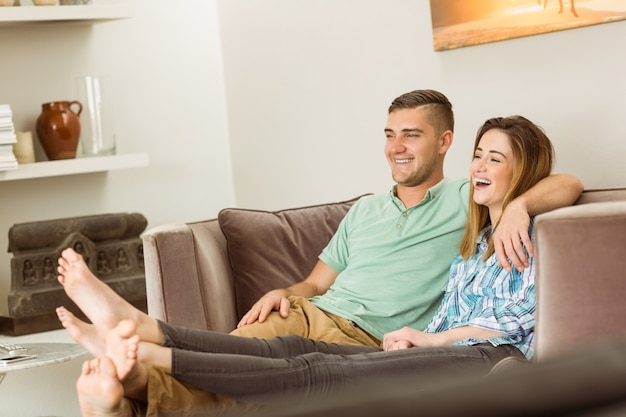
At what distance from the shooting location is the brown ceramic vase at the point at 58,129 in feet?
12.3

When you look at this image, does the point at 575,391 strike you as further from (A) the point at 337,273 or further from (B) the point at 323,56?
(B) the point at 323,56

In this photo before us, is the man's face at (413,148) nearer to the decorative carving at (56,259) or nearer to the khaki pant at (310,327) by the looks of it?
the khaki pant at (310,327)

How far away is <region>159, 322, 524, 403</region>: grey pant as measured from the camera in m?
1.66

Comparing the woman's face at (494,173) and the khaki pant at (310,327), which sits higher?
the woman's face at (494,173)

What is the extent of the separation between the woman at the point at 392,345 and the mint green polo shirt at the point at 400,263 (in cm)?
8

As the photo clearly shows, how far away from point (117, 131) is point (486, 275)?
100 inches

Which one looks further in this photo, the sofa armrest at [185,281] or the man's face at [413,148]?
the man's face at [413,148]

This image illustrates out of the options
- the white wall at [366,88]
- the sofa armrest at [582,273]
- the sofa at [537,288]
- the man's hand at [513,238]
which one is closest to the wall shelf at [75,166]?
the white wall at [366,88]

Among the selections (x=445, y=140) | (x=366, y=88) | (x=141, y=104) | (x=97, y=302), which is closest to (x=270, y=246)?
(x=445, y=140)

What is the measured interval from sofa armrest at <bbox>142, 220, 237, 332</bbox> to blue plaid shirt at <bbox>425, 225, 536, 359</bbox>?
0.58m

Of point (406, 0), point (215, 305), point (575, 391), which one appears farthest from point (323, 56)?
point (575, 391)

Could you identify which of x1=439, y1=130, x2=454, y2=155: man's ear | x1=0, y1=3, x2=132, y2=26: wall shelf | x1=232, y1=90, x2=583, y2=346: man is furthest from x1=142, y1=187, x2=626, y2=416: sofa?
x1=0, y1=3, x2=132, y2=26: wall shelf

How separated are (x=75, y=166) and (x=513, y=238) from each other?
235cm

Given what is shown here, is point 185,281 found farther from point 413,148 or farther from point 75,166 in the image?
point 75,166
